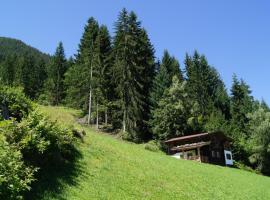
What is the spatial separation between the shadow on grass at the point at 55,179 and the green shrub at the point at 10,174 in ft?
3.28

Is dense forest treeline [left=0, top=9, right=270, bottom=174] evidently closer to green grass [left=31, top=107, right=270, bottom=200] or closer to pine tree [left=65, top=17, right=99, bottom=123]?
pine tree [left=65, top=17, right=99, bottom=123]

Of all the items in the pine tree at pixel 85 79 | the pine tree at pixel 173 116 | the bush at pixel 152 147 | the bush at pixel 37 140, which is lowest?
the bush at pixel 37 140

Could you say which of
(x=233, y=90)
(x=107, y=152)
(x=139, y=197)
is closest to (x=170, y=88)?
(x=233, y=90)

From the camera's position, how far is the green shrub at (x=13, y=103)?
63.7ft

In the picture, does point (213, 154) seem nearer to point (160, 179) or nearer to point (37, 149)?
point (160, 179)

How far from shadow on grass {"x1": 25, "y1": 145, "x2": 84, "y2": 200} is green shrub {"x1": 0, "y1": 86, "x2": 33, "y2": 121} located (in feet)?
12.2

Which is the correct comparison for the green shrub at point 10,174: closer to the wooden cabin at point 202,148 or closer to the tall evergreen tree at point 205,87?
the wooden cabin at point 202,148

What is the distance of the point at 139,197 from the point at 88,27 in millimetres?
55526

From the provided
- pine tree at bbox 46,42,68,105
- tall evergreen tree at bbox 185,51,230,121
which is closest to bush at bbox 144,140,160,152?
tall evergreen tree at bbox 185,51,230,121

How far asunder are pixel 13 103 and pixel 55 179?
5.99 metres

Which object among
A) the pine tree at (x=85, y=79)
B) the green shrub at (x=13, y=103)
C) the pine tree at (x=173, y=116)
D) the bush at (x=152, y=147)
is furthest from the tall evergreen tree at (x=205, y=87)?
the green shrub at (x=13, y=103)

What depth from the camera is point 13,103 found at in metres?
20.0

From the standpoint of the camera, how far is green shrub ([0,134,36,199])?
37.8 ft

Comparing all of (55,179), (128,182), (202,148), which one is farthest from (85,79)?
(55,179)
